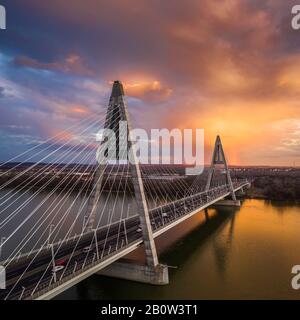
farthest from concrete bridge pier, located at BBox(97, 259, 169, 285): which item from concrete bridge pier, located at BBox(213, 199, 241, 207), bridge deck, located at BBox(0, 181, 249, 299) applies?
concrete bridge pier, located at BBox(213, 199, 241, 207)

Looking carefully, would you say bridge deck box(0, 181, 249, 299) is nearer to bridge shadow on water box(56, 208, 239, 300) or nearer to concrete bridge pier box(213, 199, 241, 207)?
bridge shadow on water box(56, 208, 239, 300)

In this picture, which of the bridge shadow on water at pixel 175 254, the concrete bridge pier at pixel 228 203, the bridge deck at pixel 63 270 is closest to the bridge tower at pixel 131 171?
the bridge deck at pixel 63 270

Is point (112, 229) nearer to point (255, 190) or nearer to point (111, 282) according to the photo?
point (111, 282)

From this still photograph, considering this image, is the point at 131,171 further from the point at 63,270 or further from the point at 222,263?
the point at 222,263

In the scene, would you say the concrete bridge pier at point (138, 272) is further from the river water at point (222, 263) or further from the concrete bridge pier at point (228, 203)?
the concrete bridge pier at point (228, 203)

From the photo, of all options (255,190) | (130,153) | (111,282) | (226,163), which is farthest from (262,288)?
(255,190)

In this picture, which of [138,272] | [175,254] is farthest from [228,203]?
[138,272]
